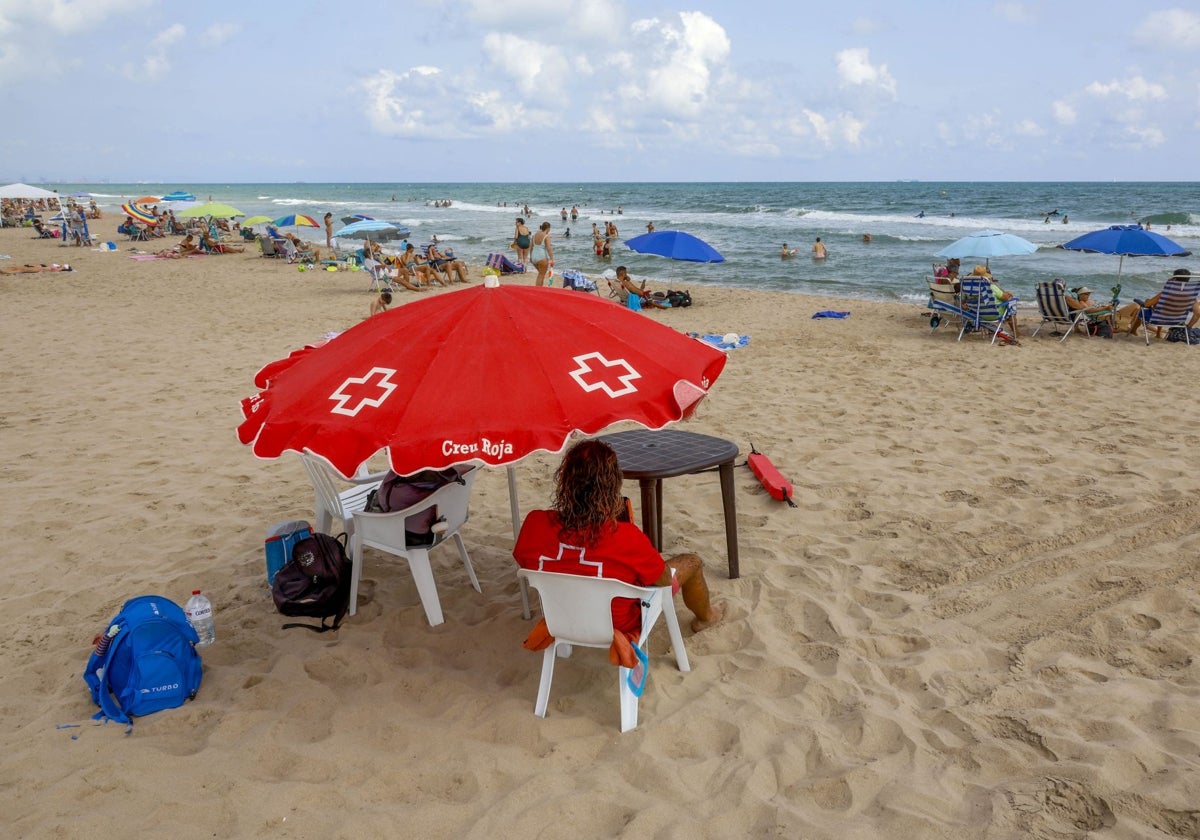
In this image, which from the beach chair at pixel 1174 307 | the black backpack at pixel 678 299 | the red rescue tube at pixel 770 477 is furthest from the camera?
the black backpack at pixel 678 299

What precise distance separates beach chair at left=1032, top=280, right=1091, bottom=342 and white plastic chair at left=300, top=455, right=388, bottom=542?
31.6 ft

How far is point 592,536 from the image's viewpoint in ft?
9.16

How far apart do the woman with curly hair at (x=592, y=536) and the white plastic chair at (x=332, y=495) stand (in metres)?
1.29

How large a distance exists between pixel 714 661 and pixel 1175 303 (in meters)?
9.76

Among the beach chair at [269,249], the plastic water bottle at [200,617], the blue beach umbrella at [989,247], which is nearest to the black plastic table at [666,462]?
the plastic water bottle at [200,617]

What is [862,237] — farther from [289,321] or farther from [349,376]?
[349,376]

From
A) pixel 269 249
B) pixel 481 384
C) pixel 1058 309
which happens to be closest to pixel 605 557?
pixel 481 384

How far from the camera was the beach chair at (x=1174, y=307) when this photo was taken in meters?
9.61

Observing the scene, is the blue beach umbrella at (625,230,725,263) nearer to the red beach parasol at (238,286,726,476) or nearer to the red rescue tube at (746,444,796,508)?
the red rescue tube at (746,444,796,508)

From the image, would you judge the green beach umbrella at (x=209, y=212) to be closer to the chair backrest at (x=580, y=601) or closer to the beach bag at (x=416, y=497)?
the beach bag at (x=416, y=497)

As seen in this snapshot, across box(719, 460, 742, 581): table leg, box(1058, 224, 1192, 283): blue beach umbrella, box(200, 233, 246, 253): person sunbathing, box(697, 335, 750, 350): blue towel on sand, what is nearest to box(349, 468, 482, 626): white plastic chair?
box(719, 460, 742, 581): table leg

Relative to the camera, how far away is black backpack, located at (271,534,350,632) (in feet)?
12.1

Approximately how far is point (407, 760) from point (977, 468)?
14.5 ft

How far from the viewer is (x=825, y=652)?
3.34 metres
